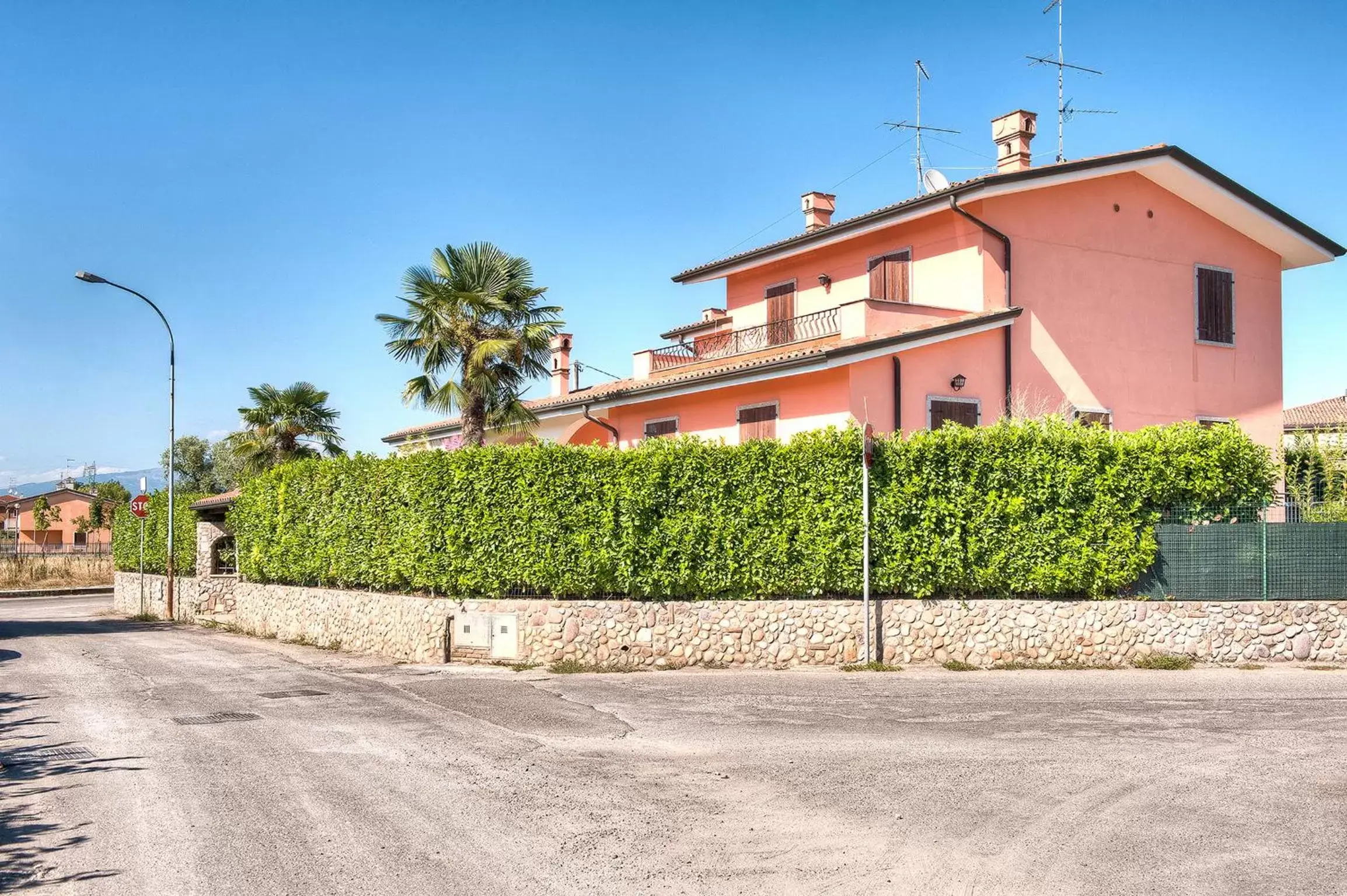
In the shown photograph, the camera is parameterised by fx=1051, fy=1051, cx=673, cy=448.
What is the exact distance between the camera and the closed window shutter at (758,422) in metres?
22.2

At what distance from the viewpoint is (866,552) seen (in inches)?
589

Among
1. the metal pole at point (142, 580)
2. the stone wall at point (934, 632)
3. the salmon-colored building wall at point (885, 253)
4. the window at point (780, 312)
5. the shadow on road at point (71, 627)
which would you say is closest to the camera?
the stone wall at point (934, 632)

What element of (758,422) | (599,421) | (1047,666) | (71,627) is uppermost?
(599,421)

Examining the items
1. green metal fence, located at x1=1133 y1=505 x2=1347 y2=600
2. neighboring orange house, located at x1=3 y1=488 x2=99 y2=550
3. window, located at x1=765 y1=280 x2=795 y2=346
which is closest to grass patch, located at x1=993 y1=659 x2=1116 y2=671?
green metal fence, located at x1=1133 y1=505 x2=1347 y2=600

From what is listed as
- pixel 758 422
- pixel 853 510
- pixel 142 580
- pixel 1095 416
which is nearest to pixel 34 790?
pixel 853 510

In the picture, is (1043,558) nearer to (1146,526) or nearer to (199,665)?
(1146,526)

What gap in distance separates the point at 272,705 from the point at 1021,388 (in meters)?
15.5

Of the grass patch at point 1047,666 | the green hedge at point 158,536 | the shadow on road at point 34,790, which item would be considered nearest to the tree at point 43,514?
the green hedge at point 158,536

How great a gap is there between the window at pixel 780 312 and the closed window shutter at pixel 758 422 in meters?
2.30

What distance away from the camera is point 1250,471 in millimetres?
15945

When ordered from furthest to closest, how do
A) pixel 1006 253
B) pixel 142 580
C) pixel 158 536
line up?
1. pixel 158 536
2. pixel 142 580
3. pixel 1006 253

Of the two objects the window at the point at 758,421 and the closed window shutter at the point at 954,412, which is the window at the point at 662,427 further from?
the closed window shutter at the point at 954,412

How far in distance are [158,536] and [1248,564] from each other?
2891 cm

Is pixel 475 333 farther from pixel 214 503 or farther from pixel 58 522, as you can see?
pixel 58 522
